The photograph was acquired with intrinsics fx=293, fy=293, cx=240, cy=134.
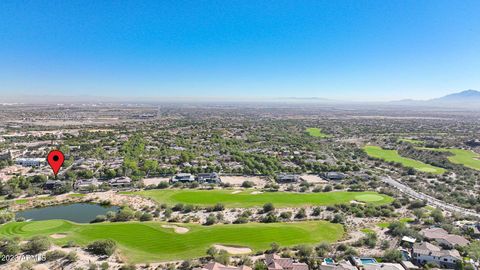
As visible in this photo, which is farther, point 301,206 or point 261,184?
point 261,184

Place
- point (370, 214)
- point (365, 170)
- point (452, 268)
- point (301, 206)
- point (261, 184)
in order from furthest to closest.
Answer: point (365, 170) → point (261, 184) → point (301, 206) → point (370, 214) → point (452, 268)

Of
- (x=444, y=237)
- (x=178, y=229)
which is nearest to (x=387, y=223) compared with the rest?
(x=444, y=237)

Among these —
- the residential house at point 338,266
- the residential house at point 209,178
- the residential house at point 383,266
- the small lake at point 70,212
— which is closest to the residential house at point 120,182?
the small lake at point 70,212

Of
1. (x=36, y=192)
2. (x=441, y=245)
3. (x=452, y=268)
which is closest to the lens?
(x=452, y=268)

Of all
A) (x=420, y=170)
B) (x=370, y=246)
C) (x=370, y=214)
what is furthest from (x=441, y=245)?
(x=420, y=170)

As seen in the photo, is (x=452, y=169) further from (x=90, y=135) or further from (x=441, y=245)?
(x=90, y=135)

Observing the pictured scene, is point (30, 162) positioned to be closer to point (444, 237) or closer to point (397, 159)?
point (444, 237)

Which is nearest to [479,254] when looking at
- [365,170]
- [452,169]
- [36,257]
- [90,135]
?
[365,170]

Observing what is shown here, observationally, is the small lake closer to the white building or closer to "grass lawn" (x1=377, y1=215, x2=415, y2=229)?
the white building
